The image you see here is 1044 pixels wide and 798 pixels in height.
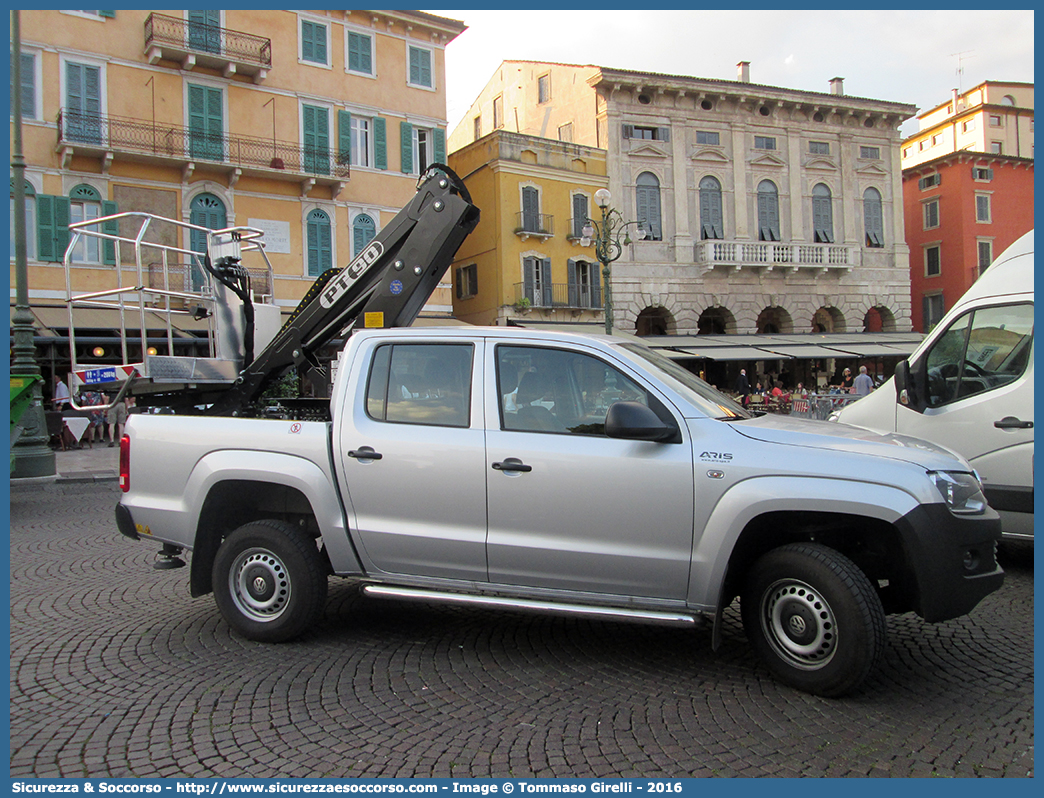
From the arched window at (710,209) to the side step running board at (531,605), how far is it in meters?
31.3

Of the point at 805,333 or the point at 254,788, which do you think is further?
the point at 805,333

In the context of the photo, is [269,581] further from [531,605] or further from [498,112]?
[498,112]

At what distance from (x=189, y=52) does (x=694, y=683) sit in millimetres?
24754

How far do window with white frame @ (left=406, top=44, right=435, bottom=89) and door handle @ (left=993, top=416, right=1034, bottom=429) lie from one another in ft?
84.9

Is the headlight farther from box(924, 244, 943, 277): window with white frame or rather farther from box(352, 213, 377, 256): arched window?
box(924, 244, 943, 277): window with white frame

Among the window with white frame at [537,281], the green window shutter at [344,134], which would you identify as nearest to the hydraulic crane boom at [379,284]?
the green window shutter at [344,134]

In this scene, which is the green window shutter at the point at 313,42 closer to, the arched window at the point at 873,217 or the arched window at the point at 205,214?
the arched window at the point at 205,214

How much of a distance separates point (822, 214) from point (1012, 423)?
3305 centimetres

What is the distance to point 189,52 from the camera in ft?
75.8

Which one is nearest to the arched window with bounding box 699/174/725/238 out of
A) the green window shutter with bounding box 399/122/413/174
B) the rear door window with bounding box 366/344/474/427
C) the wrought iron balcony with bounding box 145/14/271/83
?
the green window shutter with bounding box 399/122/413/174

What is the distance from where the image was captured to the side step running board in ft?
12.4

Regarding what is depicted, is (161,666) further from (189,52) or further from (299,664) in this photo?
(189,52)

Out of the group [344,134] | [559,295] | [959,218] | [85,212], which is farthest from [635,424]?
[959,218]

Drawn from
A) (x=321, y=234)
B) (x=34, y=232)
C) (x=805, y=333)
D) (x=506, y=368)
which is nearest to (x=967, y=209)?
(x=805, y=333)
